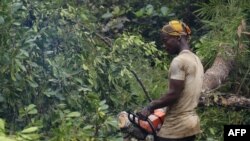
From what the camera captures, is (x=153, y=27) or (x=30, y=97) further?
(x=153, y=27)

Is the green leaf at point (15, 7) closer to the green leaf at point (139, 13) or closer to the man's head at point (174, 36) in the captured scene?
the man's head at point (174, 36)

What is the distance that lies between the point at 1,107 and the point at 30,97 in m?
0.25

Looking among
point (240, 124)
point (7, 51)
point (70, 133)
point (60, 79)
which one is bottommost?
point (240, 124)

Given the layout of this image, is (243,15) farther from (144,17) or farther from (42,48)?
(42,48)

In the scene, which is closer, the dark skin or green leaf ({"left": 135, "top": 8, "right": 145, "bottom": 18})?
A: the dark skin

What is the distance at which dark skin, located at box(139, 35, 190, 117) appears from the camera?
152 inches

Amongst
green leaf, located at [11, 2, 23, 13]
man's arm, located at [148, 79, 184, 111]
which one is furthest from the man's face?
green leaf, located at [11, 2, 23, 13]

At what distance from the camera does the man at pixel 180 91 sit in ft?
12.7

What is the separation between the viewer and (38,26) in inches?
178

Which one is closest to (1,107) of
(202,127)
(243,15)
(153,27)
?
(202,127)

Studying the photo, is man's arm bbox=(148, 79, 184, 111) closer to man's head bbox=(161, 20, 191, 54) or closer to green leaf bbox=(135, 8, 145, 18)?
man's head bbox=(161, 20, 191, 54)

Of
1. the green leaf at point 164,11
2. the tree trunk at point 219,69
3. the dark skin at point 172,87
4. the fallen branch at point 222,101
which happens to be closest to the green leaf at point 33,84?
the dark skin at point 172,87

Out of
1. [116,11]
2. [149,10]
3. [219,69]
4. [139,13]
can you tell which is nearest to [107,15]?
[116,11]

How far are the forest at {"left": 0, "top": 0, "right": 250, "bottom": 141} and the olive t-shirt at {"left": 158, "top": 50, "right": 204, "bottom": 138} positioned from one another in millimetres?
428
